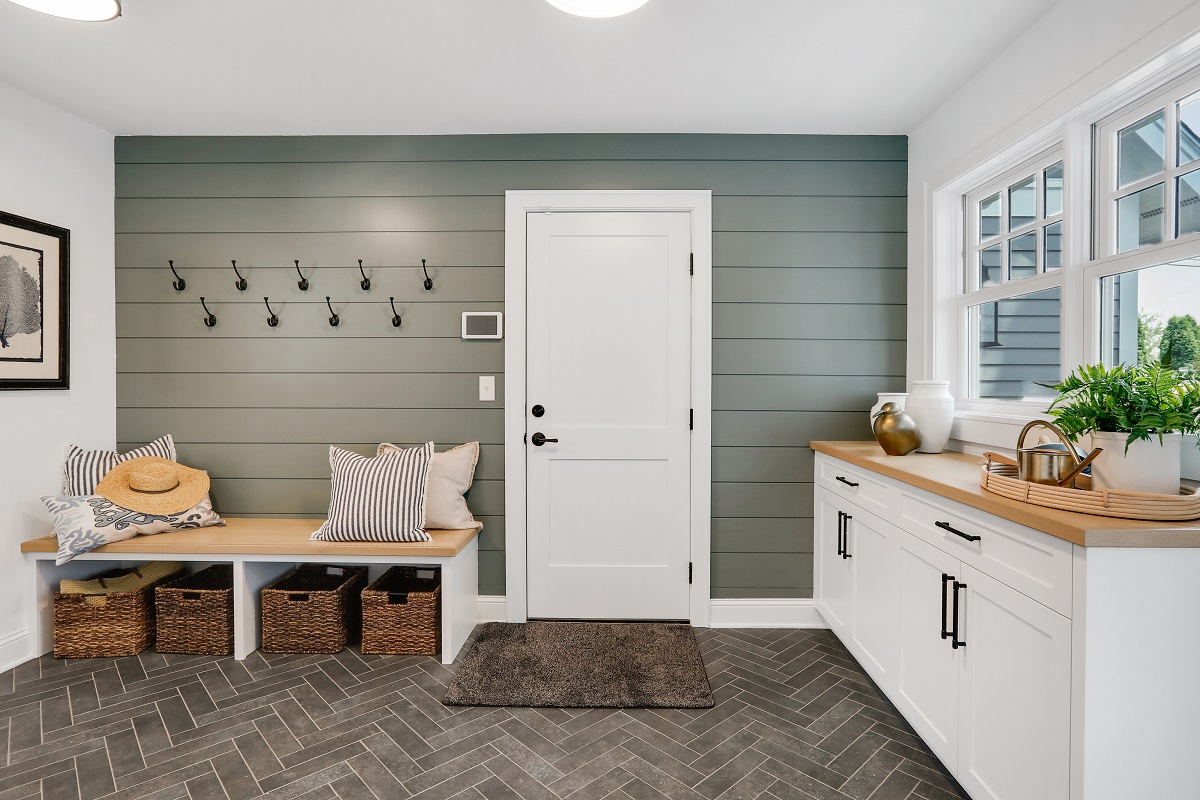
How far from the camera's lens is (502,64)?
2330 mm

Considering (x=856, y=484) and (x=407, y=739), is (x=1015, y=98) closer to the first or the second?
(x=856, y=484)

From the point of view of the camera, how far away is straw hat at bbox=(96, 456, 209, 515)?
263cm

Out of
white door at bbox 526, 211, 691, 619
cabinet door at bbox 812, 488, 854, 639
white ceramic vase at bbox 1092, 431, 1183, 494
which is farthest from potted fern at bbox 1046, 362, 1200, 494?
white door at bbox 526, 211, 691, 619

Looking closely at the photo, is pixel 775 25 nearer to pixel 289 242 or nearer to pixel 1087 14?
pixel 1087 14

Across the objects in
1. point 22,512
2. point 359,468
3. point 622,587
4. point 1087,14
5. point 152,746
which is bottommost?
point 152,746

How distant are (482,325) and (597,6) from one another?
1568 millimetres

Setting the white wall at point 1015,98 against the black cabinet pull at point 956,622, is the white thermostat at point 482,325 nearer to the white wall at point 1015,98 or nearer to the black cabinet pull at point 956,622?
Answer: the white wall at point 1015,98

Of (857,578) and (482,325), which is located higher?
(482,325)

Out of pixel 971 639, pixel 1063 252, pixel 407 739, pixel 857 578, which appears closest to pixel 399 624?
pixel 407 739

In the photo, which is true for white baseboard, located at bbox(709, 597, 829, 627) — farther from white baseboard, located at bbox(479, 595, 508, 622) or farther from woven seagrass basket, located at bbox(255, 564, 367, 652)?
woven seagrass basket, located at bbox(255, 564, 367, 652)

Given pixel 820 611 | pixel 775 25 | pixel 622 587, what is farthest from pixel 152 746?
pixel 775 25

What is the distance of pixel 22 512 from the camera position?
2580mm

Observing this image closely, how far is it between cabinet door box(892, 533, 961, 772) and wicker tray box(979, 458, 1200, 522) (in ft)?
1.22

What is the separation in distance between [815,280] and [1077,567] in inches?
75.7
